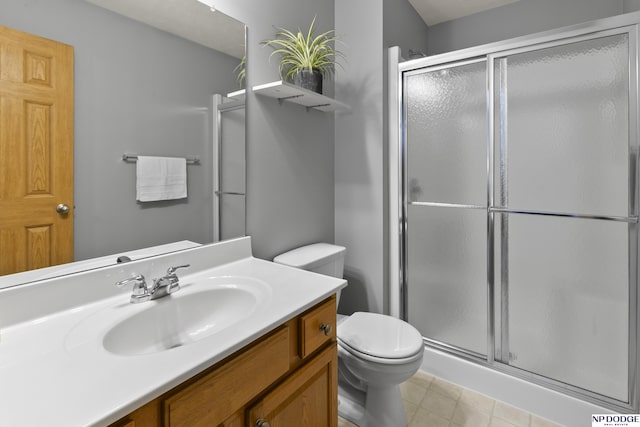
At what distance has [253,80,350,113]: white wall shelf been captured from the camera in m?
1.46

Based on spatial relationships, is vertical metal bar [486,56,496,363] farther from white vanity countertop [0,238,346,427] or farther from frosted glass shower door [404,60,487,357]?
white vanity countertop [0,238,346,427]

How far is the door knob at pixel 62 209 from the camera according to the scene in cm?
95

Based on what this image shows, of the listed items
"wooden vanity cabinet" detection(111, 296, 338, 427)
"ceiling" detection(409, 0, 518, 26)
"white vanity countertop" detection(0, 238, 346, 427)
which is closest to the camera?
"white vanity countertop" detection(0, 238, 346, 427)

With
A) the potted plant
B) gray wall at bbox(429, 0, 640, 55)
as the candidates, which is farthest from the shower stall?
gray wall at bbox(429, 0, 640, 55)

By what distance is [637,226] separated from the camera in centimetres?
147

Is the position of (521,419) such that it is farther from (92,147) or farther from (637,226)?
(92,147)

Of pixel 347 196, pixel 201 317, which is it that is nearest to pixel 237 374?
pixel 201 317

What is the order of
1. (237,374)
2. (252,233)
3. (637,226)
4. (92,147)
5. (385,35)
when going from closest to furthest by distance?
(237,374) < (92,147) < (637,226) < (252,233) < (385,35)

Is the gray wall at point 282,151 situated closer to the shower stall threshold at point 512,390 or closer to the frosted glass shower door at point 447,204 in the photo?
the frosted glass shower door at point 447,204

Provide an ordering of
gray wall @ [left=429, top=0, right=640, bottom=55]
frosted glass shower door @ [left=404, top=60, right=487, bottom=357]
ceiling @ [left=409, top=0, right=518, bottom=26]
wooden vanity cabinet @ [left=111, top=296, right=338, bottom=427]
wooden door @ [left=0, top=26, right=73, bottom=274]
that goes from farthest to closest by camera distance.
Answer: ceiling @ [left=409, top=0, right=518, bottom=26] → gray wall @ [left=429, top=0, right=640, bottom=55] → frosted glass shower door @ [left=404, top=60, right=487, bottom=357] → wooden door @ [left=0, top=26, right=73, bottom=274] → wooden vanity cabinet @ [left=111, top=296, right=338, bottom=427]

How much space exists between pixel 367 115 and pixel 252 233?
1.07 meters

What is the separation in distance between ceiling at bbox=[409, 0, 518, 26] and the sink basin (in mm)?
2322

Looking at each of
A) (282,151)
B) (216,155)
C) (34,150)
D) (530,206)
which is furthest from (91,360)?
(530,206)

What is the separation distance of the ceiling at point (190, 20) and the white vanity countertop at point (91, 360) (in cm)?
86
